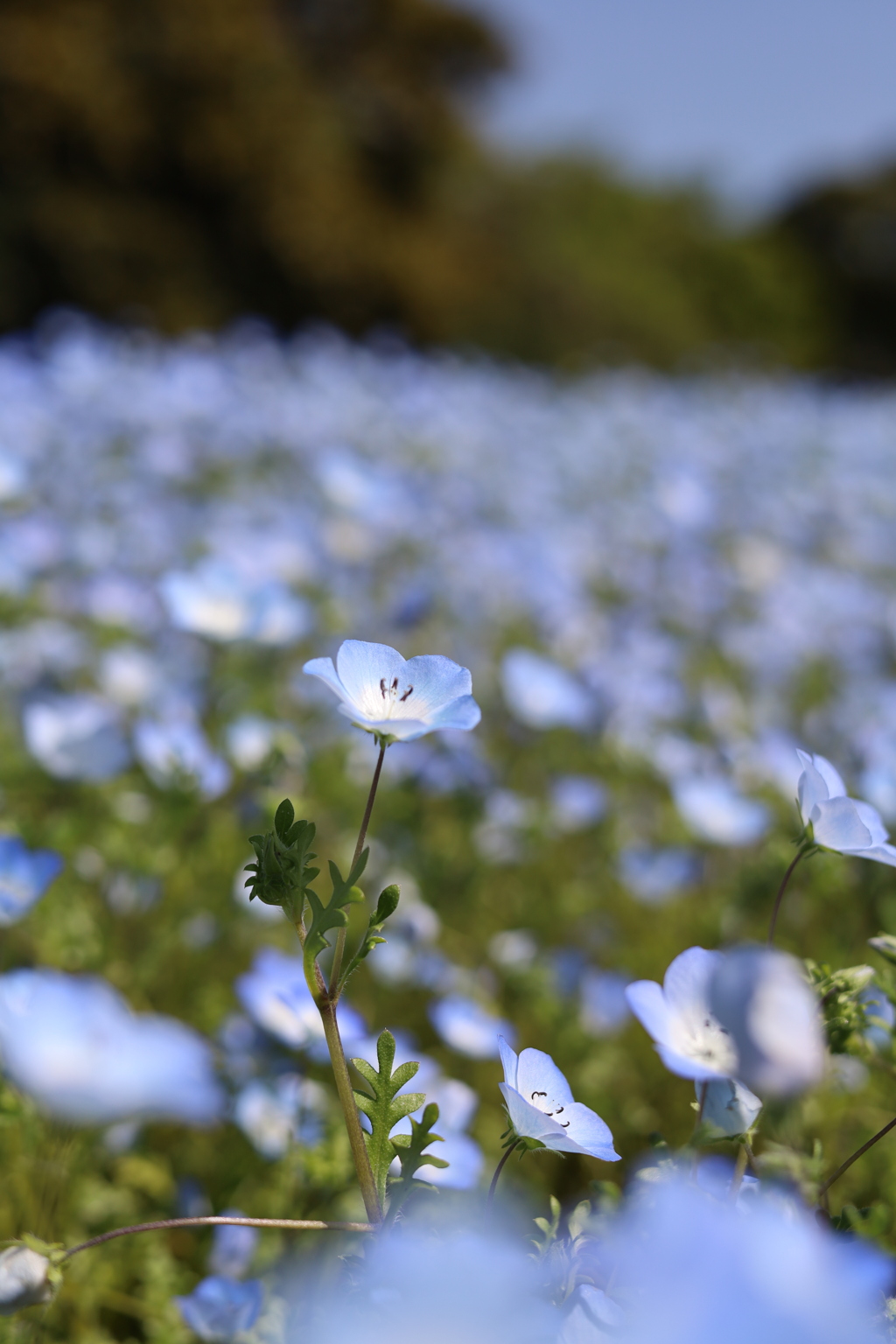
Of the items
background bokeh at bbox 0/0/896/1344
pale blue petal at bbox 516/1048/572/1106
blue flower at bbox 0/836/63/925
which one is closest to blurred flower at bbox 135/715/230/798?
background bokeh at bbox 0/0/896/1344

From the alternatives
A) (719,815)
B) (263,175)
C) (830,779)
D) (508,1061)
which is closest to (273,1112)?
(508,1061)

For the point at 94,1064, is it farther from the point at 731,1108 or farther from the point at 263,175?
the point at 263,175

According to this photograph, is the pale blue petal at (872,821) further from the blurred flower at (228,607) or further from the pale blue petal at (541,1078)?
the blurred flower at (228,607)

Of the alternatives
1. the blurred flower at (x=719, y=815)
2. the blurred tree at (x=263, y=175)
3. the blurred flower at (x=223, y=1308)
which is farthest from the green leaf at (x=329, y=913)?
the blurred tree at (x=263, y=175)

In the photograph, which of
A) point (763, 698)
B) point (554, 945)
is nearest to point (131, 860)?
point (554, 945)

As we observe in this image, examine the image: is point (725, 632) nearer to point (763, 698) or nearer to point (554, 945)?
point (763, 698)

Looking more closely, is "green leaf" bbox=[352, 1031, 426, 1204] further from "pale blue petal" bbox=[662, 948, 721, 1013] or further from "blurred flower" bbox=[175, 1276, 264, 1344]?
"blurred flower" bbox=[175, 1276, 264, 1344]
